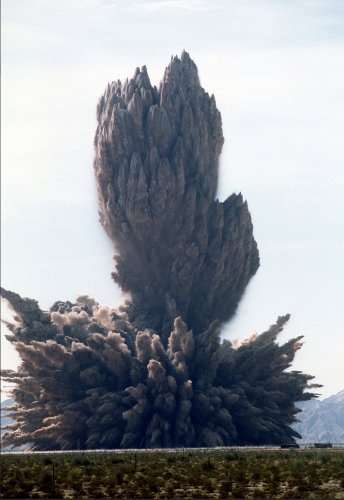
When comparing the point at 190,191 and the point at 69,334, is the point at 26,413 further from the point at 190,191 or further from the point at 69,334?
the point at 190,191

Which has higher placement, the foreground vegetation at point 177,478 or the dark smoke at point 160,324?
the dark smoke at point 160,324

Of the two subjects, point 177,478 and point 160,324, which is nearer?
point 177,478

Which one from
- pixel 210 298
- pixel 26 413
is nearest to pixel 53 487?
pixel 26 413

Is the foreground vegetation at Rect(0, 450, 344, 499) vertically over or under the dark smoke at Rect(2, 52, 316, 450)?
under

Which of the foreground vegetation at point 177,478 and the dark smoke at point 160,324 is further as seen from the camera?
the dark smoke at point 160,324
